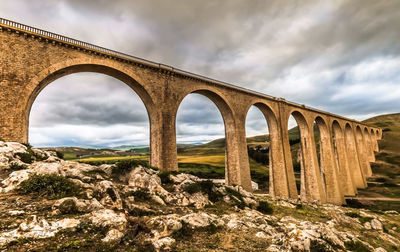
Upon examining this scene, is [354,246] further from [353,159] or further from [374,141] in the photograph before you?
[374,141]

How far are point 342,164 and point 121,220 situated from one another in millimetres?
51315

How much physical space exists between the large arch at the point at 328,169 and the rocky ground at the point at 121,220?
2817 cm

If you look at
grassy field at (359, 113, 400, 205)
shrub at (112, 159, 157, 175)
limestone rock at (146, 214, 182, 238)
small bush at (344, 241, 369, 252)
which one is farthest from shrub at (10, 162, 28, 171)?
grassy field at (359, 113, 400, 205)

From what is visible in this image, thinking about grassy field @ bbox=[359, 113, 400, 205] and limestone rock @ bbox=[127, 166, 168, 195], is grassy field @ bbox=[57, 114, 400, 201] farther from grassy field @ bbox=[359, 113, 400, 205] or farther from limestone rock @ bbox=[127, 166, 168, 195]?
limestone rock @ bbox=[127, 166, 168, 195]

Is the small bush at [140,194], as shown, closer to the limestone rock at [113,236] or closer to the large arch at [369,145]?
the limestone rock at [113,236]

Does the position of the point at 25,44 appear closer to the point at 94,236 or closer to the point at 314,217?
the point at 94,236

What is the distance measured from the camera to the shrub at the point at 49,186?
7.21 meters

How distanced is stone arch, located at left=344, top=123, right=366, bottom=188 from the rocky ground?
47135mm

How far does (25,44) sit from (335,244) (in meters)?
21.4

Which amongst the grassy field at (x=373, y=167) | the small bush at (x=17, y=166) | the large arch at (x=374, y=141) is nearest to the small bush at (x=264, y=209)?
the small bush at (x=17, y=166)

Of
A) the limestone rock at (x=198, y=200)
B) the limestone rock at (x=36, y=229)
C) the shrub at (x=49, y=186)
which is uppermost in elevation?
the shrub at (x=49, y=186)

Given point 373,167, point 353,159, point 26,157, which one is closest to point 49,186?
point 26,157

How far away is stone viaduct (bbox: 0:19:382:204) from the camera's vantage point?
43.4ft

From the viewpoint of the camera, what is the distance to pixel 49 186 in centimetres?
734
